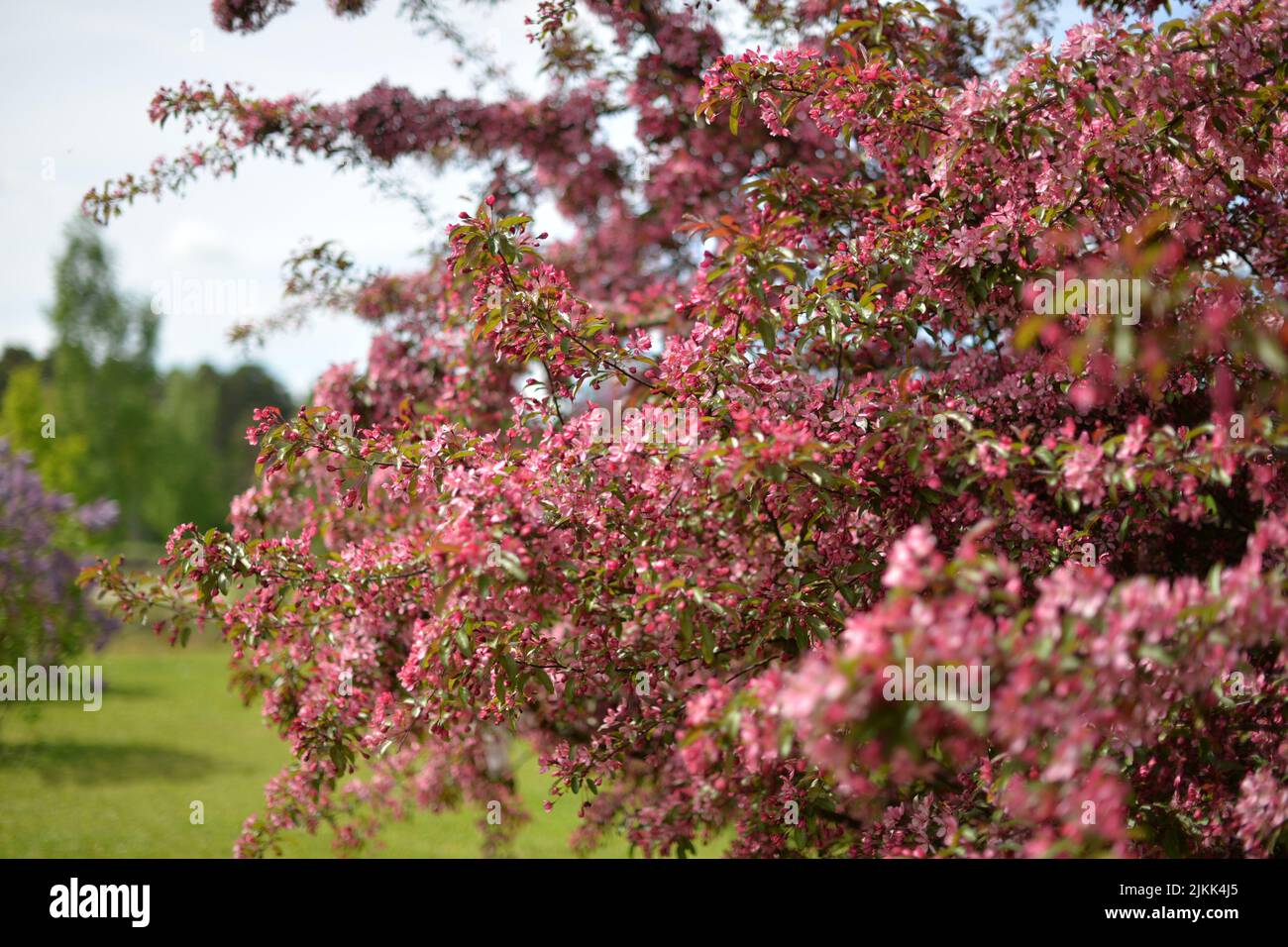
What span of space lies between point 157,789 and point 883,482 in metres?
9.07

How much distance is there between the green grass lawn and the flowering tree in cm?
233

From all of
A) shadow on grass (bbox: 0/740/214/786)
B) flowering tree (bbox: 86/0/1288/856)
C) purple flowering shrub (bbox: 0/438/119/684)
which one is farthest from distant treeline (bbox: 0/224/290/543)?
flowering tree (bbox: 86/0/1288/856)

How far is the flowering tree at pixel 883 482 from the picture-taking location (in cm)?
249

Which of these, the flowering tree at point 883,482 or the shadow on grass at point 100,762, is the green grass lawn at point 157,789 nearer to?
the shadow on grass at point 100,762

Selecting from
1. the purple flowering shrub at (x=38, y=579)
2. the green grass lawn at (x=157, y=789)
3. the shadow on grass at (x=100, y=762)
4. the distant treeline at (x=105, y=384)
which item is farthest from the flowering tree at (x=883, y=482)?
the distant treeline at (x=105, y=384)

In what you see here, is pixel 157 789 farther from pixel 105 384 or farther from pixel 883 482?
pixel 105 384

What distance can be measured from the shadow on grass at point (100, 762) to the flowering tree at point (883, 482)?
683 cm

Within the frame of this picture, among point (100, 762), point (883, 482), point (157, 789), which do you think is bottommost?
point (157, 789)

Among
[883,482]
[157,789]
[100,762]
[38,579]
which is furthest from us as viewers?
[100,762]

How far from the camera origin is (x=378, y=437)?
329cm

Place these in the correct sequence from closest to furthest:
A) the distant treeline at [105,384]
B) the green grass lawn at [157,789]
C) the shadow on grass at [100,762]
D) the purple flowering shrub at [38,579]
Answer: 1. the green grass lawn at [157,789]
2. the purple flowering shrub at [38,579]
3. the shadow on grass at [100,762]
4. the distant treeline at [105,384]

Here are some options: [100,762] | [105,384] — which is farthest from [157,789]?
[105,384]

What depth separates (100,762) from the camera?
1040 cm
